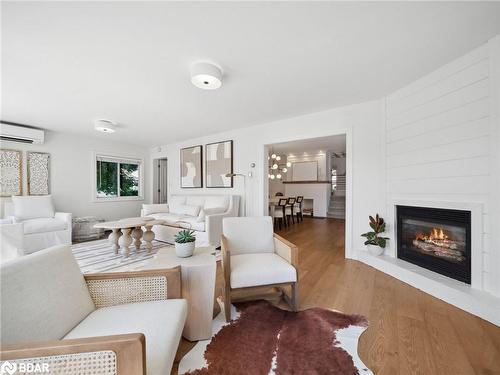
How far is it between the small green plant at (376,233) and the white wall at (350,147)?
0.21 metres

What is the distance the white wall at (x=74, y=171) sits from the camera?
15.8 feet

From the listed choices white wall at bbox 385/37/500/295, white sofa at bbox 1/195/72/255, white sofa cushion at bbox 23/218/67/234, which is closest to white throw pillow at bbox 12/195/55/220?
white sofa at bbox 1/195/72/255

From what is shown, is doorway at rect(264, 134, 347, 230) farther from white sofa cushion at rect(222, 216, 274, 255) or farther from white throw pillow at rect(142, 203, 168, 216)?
white sofa cushion at rect(222, 216, 274, 255)

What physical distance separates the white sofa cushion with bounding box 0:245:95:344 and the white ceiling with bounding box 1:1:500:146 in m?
1.72

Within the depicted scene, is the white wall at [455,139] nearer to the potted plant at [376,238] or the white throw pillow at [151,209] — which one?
the potted plant at [376,238]

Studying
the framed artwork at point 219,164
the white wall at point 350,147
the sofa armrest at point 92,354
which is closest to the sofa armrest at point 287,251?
the sofa armrest at point 92,354

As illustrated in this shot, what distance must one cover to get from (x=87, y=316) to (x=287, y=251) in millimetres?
1532

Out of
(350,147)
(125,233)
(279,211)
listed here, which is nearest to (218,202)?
(125,233)

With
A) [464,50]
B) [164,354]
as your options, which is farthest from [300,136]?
[164,354]

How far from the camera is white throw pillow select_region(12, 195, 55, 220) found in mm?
3986

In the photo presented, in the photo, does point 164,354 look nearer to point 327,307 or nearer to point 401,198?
point 327,307

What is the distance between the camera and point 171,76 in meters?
2.43

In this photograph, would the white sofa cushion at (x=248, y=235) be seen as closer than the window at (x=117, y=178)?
Yes

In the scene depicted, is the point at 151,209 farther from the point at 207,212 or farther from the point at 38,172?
the point at 38,172
